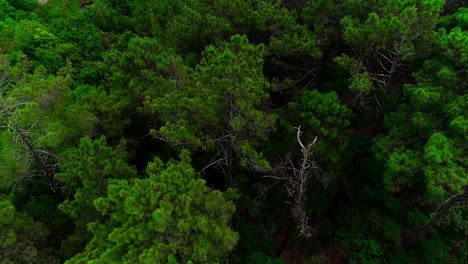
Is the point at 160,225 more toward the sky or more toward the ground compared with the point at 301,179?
more toward the sky

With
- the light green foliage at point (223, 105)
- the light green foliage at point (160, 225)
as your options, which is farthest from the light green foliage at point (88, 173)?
the light green foliage at point (223, 105)

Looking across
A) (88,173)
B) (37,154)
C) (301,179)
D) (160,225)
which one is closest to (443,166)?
(301,179)

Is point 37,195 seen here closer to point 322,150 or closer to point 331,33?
point 322,150

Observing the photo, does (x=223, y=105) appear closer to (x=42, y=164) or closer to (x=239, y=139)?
(x=239, y=139)

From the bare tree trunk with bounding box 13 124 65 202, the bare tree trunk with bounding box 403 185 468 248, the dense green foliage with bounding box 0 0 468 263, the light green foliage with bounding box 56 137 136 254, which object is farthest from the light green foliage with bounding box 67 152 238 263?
the bare tree trunk with bounding box 403 185 468 248

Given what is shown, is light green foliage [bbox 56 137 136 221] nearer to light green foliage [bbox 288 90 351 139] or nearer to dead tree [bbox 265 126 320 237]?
dead tree [bbox 265 126 320 237]
